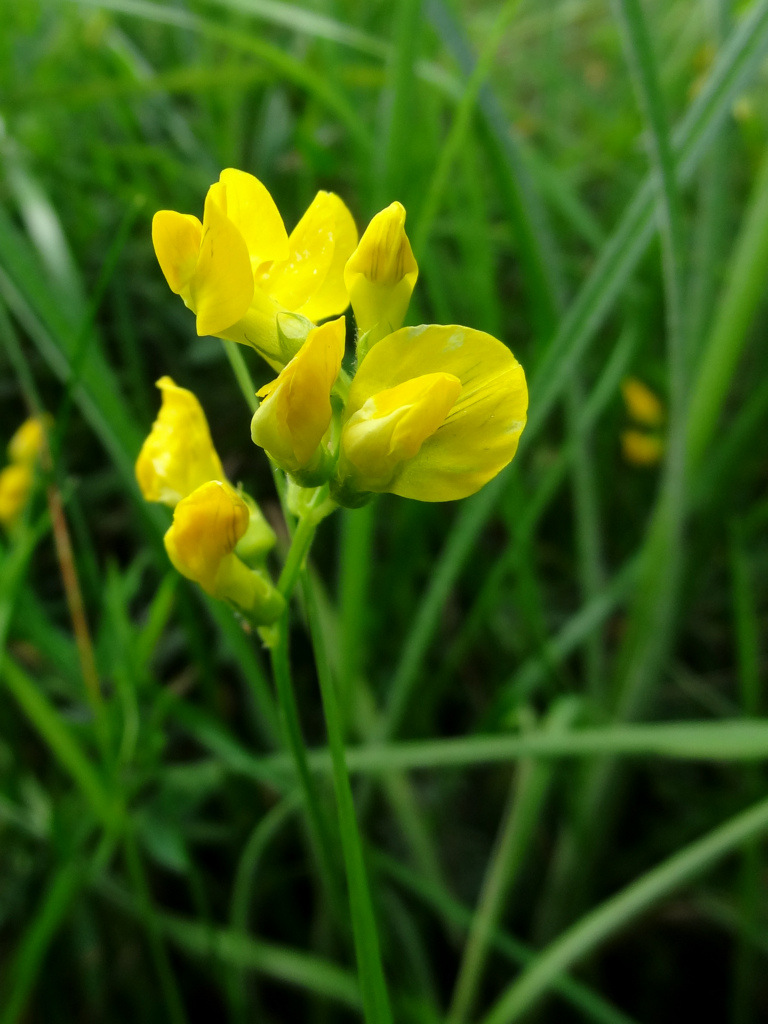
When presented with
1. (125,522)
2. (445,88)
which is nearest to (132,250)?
(125,522)

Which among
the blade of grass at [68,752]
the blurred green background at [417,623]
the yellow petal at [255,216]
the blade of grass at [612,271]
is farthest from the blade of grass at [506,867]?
the yellow petal at [255,216]

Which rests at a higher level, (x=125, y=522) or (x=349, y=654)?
(x=125, y=522)

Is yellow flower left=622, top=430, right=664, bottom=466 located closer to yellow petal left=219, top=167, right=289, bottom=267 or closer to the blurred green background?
the blurred green background

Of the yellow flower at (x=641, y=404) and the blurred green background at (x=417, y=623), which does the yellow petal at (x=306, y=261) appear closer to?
the blurred green background at (x=417, y=623)

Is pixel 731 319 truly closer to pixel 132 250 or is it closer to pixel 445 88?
pixel 445 88

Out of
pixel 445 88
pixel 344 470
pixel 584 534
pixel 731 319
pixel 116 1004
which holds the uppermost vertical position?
pixel 445 88

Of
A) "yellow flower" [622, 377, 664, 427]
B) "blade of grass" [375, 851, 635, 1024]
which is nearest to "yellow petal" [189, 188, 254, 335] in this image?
"blade of grass" [375, 851, 635, 1024]
